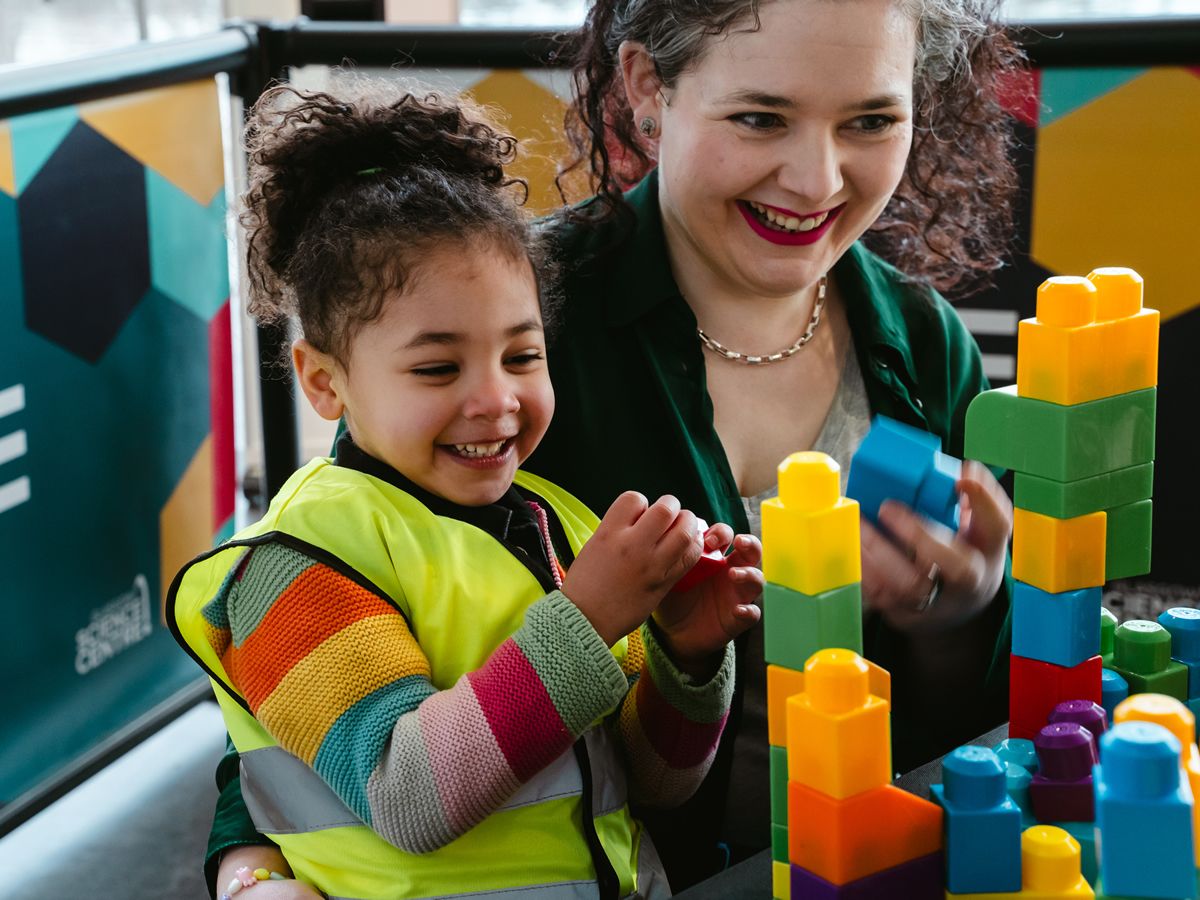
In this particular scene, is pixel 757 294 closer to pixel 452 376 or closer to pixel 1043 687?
pixel 452 376

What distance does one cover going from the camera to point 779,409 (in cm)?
140

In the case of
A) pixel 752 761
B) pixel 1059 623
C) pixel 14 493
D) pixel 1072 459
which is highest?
pixel 1072 459

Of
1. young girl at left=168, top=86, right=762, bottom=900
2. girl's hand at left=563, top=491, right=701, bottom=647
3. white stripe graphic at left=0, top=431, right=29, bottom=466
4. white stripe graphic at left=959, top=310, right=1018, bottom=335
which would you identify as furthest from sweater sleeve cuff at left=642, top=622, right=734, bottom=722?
white stripe graphic at left=959, top=310, right=1018, bottom=335

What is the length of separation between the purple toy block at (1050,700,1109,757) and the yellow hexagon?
116cm

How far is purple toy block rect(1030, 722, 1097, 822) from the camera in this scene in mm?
736

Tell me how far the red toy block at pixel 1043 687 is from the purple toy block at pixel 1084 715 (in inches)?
0.8

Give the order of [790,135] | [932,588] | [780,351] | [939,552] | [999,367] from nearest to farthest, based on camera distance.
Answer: [939,552], [932,588], [790,135], [780,351], [999,367]

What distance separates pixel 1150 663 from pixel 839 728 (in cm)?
34

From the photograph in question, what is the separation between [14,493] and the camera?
5.27 ft

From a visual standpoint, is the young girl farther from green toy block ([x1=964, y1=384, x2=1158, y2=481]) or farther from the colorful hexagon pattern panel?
the colorful hexagon pattern panel

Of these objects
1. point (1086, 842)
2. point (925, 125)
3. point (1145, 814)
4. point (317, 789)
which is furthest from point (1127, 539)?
point (925, 125)

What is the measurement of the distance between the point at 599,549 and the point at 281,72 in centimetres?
133

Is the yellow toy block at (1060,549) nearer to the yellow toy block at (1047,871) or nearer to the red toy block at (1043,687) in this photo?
the red toy block at (1043,687)

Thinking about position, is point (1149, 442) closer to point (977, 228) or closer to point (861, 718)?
point (861, 718)
